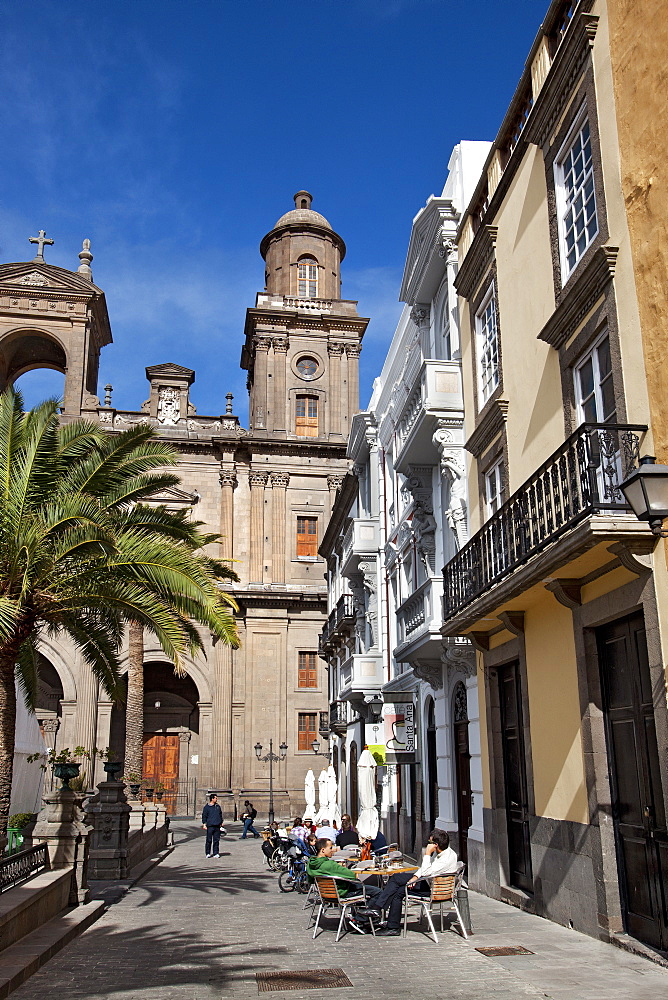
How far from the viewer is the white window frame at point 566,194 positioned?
10.8m

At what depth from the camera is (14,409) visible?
13.4 metres

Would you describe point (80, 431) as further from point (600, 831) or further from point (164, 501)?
point (164, 501)

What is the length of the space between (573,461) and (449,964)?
17.2ft

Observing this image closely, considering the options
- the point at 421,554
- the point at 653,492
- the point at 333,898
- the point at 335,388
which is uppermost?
the point at 335,388

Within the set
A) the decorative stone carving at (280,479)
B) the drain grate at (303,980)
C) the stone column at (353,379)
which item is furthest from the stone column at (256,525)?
the drain grate at (303,980)

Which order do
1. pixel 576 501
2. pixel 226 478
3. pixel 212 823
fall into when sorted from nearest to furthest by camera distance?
pixel 576 501 < pixel 212 823 < pixel 226 478

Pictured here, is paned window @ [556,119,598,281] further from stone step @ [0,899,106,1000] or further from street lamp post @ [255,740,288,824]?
street lamp post @ [255,740,288,824]

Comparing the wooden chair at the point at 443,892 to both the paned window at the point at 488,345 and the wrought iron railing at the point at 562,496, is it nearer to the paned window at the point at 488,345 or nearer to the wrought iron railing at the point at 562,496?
the wrought iron railing at the point at 562,496

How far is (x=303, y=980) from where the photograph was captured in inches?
330

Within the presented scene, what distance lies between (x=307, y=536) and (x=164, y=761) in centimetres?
1219

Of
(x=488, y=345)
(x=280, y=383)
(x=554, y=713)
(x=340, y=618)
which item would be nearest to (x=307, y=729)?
(x=340, y=618)

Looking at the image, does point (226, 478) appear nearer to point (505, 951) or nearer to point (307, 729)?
point (307, 729)

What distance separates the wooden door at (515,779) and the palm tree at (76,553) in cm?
447

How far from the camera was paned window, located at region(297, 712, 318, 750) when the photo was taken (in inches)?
1566
